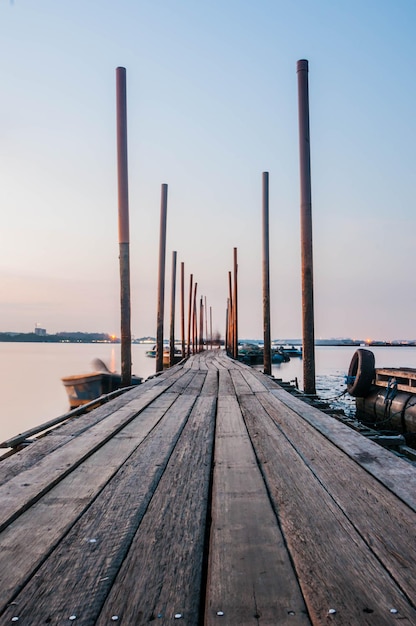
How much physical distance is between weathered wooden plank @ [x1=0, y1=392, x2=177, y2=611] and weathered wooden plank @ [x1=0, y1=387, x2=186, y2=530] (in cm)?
4

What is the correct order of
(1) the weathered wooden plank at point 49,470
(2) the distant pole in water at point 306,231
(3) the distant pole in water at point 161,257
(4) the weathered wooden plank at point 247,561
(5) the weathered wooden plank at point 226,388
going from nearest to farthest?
(4) the weathered wooden plank at point 247,561 < (1) the weathered wooden plank at point 49,470 < (5) the weathered wooden plank at point 226,388 < (2) the distant pole in water at point 306,231 < (3) the distant pole in water at point 161,257

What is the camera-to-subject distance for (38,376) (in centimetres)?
4519

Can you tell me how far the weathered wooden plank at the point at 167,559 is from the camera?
1369 mm

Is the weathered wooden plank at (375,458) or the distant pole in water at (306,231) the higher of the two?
the distant pole in water at (306,231)

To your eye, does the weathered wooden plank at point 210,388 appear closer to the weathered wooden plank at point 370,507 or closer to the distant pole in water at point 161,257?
the weathered wooden plank at point 370,507

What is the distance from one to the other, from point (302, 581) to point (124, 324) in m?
9.23

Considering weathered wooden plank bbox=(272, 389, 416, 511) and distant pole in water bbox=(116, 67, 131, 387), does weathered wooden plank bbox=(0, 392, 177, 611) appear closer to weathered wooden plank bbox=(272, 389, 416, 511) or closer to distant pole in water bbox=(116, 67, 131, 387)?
weathered wooden plank bbox=(272, 389, 416, 511)

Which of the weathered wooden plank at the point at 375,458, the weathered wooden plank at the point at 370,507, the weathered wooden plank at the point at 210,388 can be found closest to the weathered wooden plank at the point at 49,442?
the weathered wooden plank at the point at 210,388

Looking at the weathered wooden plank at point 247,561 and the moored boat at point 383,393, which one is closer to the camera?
the weathered wooden plank at point 247,561

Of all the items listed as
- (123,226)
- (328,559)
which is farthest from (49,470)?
(123,226)

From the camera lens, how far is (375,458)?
310cm

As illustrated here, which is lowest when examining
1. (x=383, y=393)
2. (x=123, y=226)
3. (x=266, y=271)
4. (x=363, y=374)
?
(x=383, y=393)

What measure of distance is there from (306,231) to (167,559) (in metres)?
8.97

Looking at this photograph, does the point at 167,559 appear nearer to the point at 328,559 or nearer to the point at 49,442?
the point at 328,559
